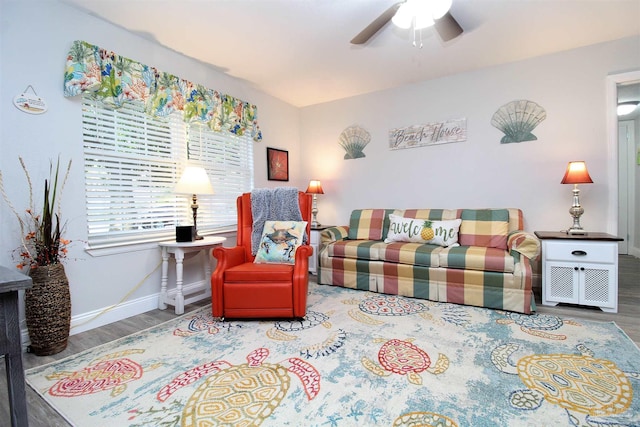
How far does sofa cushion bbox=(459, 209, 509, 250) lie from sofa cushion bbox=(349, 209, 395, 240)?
2.73 feet

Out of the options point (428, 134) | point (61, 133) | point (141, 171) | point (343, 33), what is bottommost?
point (141, 171)

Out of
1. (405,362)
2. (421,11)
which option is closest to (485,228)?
(405,362)

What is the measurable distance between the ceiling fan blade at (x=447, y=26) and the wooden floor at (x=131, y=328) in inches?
91.6

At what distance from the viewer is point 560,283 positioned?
2.65 m

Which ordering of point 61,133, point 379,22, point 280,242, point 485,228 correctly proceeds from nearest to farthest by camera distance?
1. point 379,22
2. point 61,133
3. point 280,242
4. point 485,228

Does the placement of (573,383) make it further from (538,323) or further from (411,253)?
(411,253)

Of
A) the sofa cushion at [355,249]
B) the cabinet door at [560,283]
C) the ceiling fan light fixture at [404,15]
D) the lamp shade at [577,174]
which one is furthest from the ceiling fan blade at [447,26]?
the cabinet door at [560,283]

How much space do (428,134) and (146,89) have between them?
300 centimetres

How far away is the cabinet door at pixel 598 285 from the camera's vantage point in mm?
2482

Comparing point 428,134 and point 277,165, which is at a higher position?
point 428,134

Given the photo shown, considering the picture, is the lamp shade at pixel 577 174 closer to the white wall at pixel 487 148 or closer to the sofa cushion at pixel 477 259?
the white wall at pixel 487 148

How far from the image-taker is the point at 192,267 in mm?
3143

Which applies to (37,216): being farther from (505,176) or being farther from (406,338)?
(505,176)

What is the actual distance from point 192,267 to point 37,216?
1342 mm
